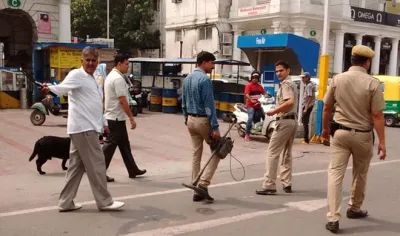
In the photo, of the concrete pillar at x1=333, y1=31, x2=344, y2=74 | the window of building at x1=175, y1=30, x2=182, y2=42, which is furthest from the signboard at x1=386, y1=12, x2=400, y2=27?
the window of building at x1=175, y1=30, x2=182, y2=42

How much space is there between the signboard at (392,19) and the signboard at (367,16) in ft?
1.25

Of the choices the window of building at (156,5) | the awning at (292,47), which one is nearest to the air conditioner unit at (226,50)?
the window of building at (156,5)

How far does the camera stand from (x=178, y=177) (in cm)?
729

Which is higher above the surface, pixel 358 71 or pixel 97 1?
pixel 97 1

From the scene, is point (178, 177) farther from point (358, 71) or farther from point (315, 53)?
point (315, 53)

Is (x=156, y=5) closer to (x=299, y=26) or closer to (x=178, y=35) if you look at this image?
(x=178, y=35)

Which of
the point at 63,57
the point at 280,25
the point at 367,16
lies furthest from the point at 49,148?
the point at 367,16

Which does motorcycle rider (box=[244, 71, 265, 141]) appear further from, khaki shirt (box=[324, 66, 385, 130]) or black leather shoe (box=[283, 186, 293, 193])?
khaki shirt (box=[324, 66, 385, 130])

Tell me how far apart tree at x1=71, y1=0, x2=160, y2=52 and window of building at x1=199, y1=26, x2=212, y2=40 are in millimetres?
5489

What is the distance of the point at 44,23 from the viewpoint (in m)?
19.7

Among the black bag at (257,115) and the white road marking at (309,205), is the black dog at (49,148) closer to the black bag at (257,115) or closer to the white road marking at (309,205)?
the white road marking at (309,205)

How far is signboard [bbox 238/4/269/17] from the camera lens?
26891 millimetres

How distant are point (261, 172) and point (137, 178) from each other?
7.28 feet

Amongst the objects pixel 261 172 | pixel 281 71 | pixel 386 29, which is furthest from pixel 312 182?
pixel 386 29
